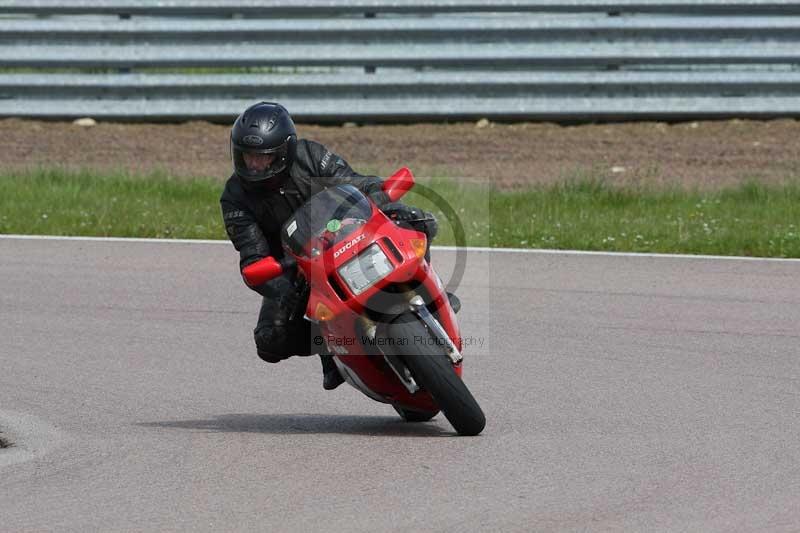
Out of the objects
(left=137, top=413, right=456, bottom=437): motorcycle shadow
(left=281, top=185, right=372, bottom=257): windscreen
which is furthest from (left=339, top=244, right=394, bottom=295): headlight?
(left=137, top=413, right=456, bottom=437): motorcycle shadow

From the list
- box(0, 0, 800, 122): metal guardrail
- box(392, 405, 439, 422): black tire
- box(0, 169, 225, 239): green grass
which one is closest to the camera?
box(392, 405, 439, 422): black tire

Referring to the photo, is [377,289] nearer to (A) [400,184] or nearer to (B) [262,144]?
(A) [400,184]

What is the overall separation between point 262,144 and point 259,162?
0.31 feet

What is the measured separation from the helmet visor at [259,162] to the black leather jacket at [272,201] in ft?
0.49

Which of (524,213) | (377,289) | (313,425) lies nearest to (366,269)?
(377,289)

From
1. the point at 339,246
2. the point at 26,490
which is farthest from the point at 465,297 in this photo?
the point at 26,490

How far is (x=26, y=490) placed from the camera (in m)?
5.56

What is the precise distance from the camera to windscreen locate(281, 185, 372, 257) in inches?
241

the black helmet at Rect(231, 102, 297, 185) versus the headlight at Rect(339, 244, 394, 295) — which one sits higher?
the black helmet at Rect(231, 102, 297, 185)

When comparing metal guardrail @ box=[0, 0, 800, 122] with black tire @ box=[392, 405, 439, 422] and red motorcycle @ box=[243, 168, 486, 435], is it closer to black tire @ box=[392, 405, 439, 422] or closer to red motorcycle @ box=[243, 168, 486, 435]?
black tire @ box=[392, 405, 439, 422]

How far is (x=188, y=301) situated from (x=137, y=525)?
500cm

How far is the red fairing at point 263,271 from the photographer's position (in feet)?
20.1

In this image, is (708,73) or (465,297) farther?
(708,73)

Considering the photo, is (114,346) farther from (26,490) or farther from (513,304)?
(26,490)
